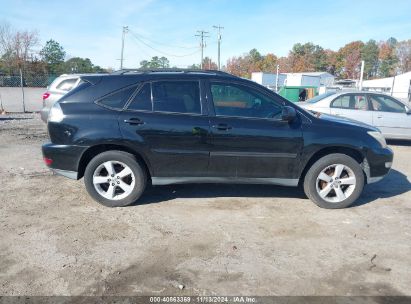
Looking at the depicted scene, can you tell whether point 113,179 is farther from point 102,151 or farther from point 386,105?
point 386,105

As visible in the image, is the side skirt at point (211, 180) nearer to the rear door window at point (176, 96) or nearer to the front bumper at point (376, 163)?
the rear door window at point (176, 96)

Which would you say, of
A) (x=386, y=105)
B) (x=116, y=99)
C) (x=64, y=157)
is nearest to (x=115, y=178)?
(x=64, y=157)

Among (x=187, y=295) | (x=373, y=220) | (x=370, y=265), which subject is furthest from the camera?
(x=373, y=220)

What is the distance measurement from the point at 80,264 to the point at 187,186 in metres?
2.56

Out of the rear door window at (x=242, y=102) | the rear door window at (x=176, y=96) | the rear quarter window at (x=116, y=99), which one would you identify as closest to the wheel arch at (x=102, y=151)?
the rear quarter window at (x=116, y=99)

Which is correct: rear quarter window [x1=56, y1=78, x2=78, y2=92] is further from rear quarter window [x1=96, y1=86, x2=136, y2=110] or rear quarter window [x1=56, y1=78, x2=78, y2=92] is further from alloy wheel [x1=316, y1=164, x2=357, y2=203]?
alloy wheel [x1=316, y1=164, x2=357, y2=203]

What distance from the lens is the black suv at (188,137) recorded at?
4.42 m

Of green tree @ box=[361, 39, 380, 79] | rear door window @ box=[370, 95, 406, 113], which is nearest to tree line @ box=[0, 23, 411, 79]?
green tree @ box=[361, 39, 380, 79]

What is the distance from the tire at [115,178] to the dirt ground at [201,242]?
0.16 meters

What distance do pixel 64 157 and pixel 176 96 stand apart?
1.67 metres

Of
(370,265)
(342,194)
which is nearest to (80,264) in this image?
(370,265)

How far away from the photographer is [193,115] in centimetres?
448

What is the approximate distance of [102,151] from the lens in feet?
15.1

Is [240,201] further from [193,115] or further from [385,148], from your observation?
[385,148]
